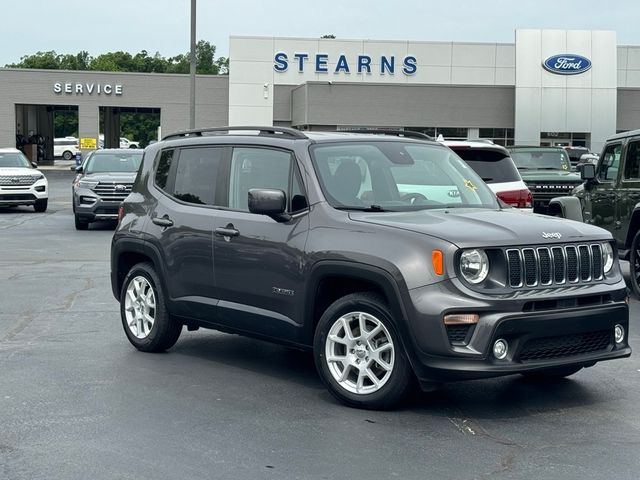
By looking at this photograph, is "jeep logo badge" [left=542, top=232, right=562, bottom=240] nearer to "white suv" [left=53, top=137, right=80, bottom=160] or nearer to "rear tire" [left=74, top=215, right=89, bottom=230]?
"rear tire" [left=74, top=215, right=89, bottom=230]

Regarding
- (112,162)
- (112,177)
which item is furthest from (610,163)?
(112,162)

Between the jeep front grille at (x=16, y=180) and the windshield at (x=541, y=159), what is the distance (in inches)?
506

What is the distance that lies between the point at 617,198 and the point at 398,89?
4048cm

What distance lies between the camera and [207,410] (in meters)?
6.75

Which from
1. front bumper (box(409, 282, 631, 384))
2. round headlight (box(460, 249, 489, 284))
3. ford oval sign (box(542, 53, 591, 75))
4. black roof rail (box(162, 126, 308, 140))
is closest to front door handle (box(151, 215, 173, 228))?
black roof rail (box(162, 126, 308, 140))

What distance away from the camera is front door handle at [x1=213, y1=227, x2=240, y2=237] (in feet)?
25.0

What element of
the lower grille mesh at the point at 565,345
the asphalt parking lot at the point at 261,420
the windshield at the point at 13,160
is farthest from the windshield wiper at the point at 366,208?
the windshield at the point at 13,160

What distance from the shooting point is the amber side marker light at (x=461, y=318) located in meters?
6.23

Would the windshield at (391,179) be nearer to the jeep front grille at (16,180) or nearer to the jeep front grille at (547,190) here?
the jeep front grille at (547,190)

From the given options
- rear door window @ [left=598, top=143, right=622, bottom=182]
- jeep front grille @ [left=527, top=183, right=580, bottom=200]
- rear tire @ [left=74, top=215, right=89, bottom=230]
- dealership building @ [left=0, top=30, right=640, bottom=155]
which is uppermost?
dealership building @ [left=0, top=30, right=640, bottom=155]

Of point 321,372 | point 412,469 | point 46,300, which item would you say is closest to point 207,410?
point 321,372

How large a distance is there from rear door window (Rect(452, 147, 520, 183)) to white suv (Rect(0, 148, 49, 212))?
640 inches

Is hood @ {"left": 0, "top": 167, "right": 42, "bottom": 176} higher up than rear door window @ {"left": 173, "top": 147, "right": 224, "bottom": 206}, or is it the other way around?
rear door window @ {"left": 173, "top": 147, "right": 224, "bottom": 206}

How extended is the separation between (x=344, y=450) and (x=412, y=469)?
0.48 m
